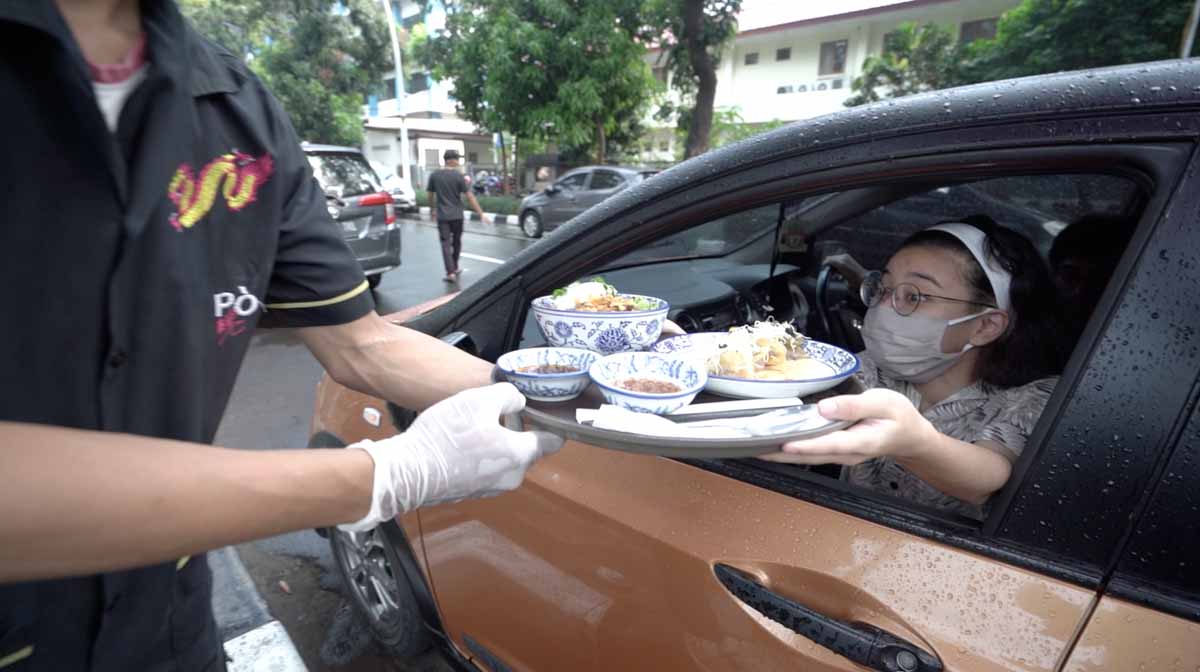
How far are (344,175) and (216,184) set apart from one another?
6717 millimetres

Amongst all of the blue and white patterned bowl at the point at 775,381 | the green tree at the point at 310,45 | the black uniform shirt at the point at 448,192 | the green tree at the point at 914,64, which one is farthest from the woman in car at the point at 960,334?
the green tree at the point at 310,45

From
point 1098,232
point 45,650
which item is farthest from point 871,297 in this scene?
point 45,650

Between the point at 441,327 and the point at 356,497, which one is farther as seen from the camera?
the point at 441,327

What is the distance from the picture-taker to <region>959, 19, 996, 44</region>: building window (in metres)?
17.2

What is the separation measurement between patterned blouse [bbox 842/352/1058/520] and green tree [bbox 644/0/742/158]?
432 inches

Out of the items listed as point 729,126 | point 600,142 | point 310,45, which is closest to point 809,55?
point 729,126

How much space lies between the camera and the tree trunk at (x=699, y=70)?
36.6ft

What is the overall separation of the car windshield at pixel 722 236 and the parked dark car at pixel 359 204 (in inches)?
205

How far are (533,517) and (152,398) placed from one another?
79cm

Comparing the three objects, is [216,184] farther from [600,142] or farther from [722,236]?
[600,142]

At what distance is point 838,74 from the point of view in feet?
67.3

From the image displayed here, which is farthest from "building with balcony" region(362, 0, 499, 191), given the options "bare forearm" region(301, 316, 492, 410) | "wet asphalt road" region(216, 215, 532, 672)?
"bare forearm" region(301, 316, 492, 410)

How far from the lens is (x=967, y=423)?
135cm

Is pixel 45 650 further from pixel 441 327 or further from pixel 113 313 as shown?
pixel 441 327
